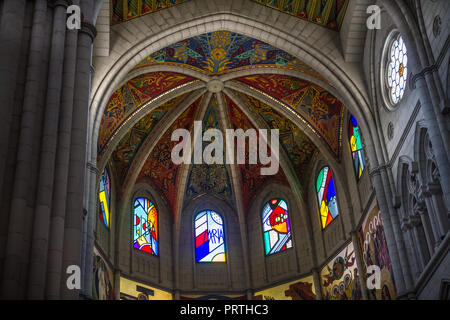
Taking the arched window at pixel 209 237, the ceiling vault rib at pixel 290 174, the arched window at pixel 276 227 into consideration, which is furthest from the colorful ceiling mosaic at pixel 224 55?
the arched window at pixel 209 237

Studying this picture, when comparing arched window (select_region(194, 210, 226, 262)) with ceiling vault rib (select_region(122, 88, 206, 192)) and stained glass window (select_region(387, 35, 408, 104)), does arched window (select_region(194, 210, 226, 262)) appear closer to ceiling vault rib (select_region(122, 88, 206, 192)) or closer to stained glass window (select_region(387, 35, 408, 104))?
ceiling vault rib (select_region(122, 88, 206, 192))

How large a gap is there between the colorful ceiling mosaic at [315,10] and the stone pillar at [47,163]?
8.85 metres

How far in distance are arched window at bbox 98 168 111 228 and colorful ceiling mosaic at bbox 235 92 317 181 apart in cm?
541

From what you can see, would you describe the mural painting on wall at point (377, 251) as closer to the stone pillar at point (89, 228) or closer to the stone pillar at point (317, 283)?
the stone pillar at point (317, 283)

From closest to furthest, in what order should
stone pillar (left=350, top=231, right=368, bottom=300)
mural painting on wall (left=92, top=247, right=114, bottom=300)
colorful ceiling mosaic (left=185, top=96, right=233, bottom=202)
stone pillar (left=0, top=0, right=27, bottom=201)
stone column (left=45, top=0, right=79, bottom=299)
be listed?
stone column (left=45, top=0, right=79, bottom=299) → stone pillar (left=0, top=0, right=27, bottom=201) → mural painting on wall (left=92, top=247, right=114, bottom=300) → stone pillar (left=350, top=231, right=368, bottom=300) → colorful ceiling mosaic (left=185, top=96, right=233, bottom=202)

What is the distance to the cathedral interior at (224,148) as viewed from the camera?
837cm

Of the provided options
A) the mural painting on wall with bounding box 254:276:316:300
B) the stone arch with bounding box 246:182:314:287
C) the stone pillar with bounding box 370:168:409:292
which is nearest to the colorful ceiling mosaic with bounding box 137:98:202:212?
the stone arch with bounding box 246:182:314:287

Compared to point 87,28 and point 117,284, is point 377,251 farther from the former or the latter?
point 87,28

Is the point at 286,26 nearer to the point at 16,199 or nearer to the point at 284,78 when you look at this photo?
the point at 284,78

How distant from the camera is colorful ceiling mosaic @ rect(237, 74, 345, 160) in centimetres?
1944

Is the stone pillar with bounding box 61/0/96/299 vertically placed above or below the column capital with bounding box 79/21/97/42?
below

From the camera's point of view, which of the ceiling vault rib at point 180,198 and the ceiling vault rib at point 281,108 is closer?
the ceiling vault rib at point 281,108
